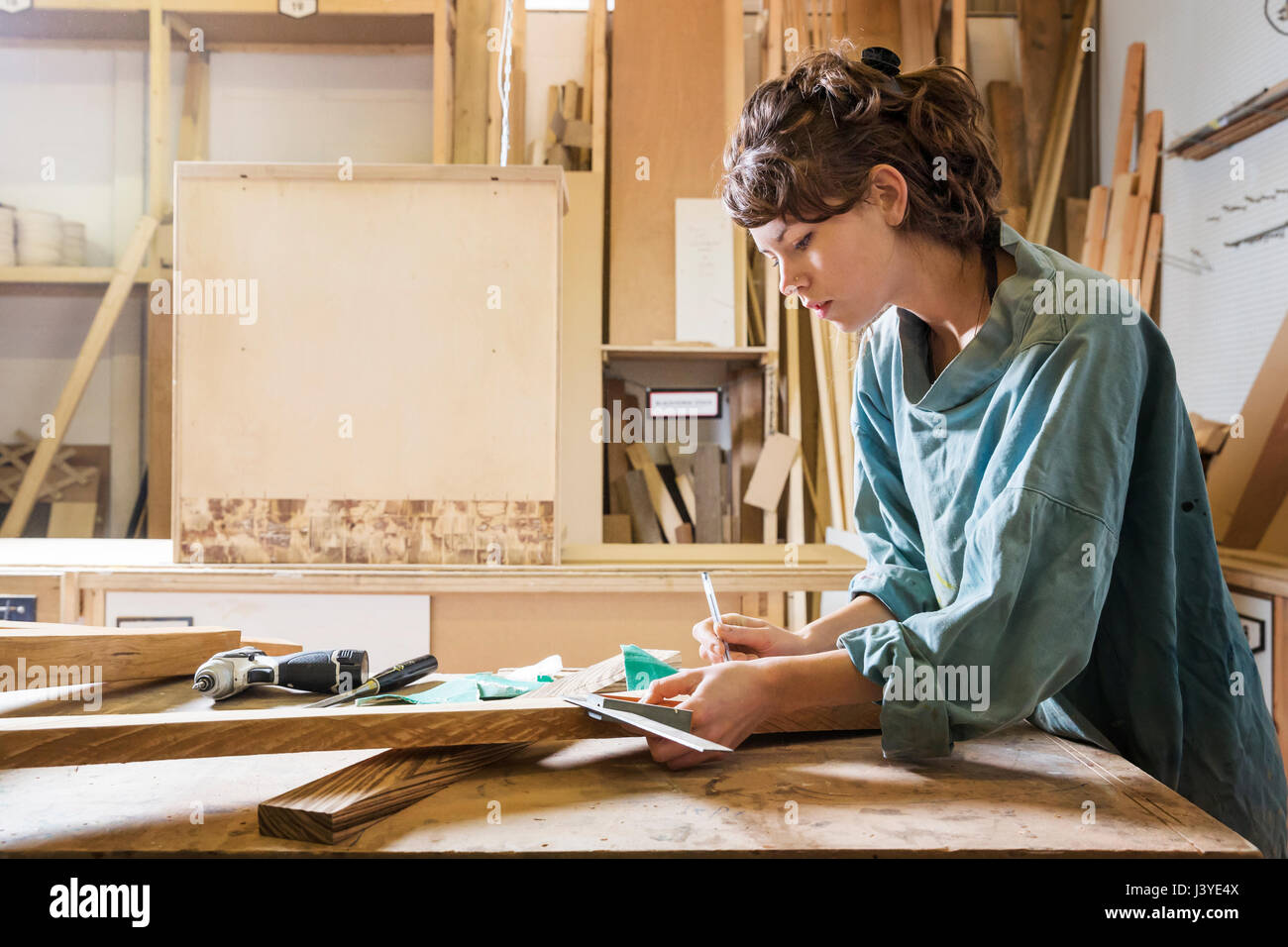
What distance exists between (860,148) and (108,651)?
50.8 inches

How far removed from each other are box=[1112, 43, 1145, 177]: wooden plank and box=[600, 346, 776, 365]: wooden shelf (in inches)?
64.3

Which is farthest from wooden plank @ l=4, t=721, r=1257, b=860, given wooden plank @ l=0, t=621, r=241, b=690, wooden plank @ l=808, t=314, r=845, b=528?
wooden plank @ l=808, t=314, r=845, b=528

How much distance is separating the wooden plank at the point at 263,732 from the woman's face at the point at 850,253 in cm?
65

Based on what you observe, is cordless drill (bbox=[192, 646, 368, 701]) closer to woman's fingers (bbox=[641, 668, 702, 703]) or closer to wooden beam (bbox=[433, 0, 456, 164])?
woman's fingers (bbox=[641, 668, 702, 703])

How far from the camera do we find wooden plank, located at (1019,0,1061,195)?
4.09m

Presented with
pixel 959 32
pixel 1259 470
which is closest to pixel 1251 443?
pixel 1259 470

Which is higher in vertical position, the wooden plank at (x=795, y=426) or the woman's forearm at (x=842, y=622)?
the wooden plank at (x=795, y=426)

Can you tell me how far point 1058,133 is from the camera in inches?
158

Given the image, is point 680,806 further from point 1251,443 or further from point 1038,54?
point 1038,54

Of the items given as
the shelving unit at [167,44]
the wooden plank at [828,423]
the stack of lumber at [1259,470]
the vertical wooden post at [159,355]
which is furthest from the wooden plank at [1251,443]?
the vertical wooden post at [159,355]

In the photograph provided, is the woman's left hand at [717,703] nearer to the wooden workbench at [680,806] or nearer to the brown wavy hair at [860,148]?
the wooden workbench at [680,806]

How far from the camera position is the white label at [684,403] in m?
3.96
